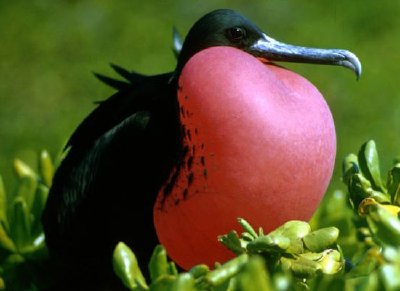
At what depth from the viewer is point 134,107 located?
231cm

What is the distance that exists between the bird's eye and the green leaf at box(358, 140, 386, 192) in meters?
0.40

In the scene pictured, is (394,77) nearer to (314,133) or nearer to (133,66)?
(133,66)

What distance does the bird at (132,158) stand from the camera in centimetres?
215

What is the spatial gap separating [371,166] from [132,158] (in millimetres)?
557

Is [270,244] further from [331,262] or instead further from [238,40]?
[238,40]

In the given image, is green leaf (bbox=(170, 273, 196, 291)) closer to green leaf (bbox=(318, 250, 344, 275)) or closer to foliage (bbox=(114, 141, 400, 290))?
foliage (bbox=(114, 141, 400, 290))

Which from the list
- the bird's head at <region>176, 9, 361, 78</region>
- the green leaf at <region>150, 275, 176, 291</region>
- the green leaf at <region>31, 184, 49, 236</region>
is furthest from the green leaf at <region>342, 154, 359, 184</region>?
the green leaf at <region>31, 184, 49, 236</region>

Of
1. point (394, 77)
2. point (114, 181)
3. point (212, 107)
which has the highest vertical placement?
point (212, 107)

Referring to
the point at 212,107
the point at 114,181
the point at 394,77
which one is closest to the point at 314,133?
the point at 212,107

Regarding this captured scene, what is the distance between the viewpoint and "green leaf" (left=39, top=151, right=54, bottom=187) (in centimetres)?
268

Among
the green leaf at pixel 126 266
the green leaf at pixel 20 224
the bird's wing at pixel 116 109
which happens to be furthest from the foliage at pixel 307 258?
the green leaf at pixel 20 224

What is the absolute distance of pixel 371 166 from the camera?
191 cm

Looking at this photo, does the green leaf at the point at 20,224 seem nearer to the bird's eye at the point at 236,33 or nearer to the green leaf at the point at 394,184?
the bird's eye at the point at 236,33

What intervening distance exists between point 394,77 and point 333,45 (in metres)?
0.30
